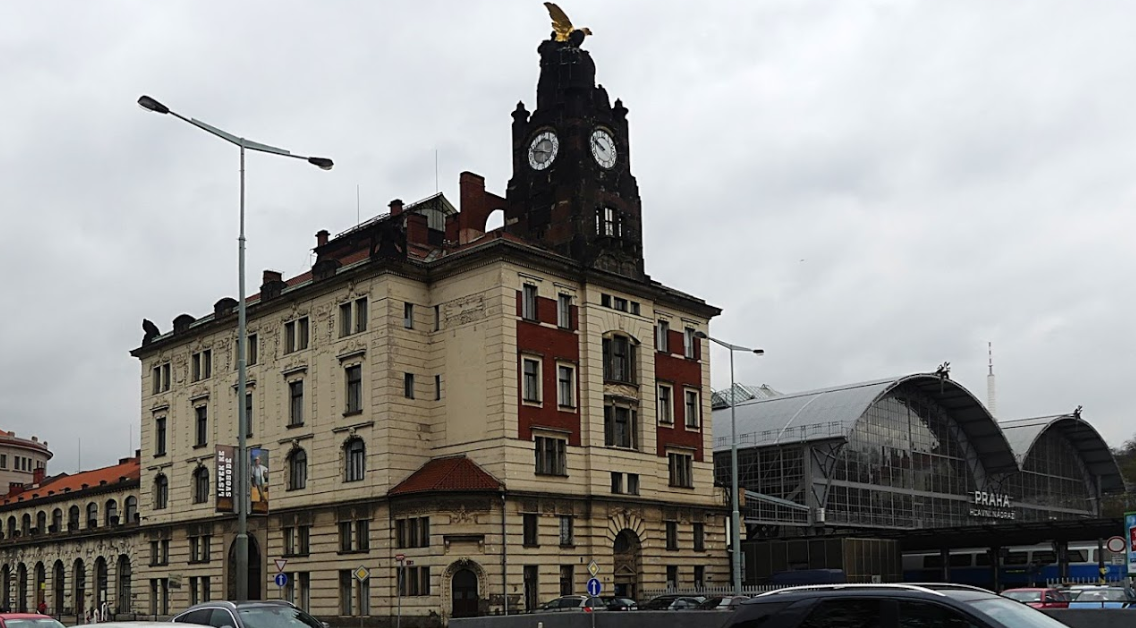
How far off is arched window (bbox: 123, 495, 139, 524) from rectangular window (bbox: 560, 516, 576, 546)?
37.5 m

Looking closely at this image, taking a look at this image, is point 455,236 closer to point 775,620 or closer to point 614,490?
point 614,490

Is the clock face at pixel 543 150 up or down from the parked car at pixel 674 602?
up

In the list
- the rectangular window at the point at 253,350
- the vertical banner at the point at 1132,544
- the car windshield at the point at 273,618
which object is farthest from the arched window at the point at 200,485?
the vertical banner at the point at 1132,544

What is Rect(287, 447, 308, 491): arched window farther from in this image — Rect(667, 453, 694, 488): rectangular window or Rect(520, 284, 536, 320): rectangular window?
Rect(667, 453, 694, 488): rectangular window

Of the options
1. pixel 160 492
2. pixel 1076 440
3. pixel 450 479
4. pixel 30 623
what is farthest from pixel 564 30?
pixel 1076 440

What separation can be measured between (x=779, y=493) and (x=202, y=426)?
39.5 meters

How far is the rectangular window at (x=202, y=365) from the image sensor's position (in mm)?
72688

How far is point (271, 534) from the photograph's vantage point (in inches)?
2586

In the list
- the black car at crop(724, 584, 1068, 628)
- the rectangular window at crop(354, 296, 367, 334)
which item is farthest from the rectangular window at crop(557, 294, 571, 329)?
the black car at crop(724, 584, 1068, 628)

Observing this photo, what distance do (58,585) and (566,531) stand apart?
167 ft

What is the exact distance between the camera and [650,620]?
30938mm

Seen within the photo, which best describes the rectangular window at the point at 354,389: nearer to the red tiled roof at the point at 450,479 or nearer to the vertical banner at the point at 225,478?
the red tiled roof at the point at 450,479

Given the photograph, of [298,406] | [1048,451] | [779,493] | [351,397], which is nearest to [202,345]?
[298,406]

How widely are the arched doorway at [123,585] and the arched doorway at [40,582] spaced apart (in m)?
13.8
